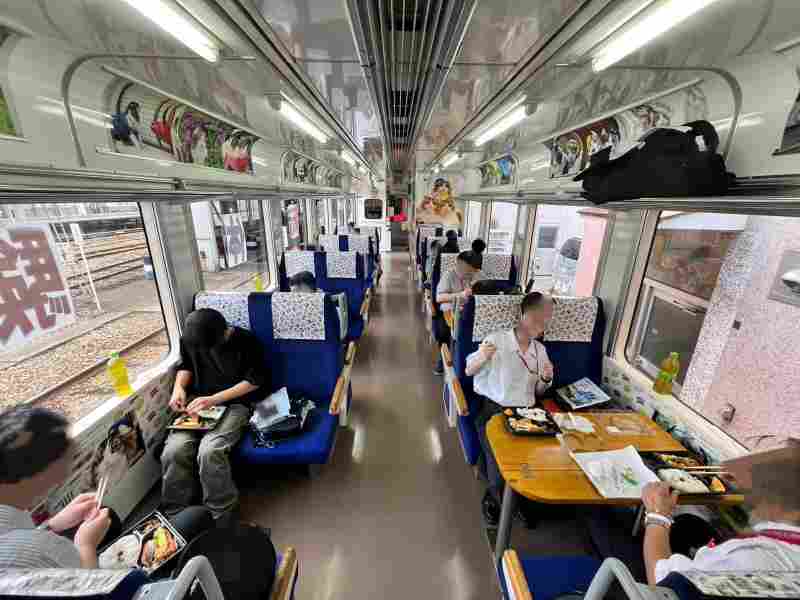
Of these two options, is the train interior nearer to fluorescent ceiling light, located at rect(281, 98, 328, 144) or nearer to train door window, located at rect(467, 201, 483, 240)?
fluorescent ceiling light, located at rect(281, 98, 328, 144)

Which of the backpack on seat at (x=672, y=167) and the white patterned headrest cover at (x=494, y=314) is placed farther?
the white patterned headrest cover at (x=494, y=314)

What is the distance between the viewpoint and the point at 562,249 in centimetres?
700

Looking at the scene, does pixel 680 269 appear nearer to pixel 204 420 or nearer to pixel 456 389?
pixel 456 389

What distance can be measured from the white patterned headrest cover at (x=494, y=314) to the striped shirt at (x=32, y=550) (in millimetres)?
2379

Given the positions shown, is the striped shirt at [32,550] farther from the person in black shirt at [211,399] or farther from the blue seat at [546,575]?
the blue seat at [546,575]

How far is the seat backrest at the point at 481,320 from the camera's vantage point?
2.54 m

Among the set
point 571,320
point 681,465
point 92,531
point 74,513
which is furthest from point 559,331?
point 74,513

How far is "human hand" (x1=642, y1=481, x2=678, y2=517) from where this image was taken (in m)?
1.35

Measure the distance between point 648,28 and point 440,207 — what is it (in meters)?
9.53

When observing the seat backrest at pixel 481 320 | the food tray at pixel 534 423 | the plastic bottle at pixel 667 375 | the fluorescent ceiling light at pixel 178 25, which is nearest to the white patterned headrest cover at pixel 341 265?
the seat backrest at pixel 481 320

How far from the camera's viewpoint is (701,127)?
1688mm

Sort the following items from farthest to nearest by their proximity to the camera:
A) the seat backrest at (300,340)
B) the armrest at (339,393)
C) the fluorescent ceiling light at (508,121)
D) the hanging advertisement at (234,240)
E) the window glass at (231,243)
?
1. the hanging advertisement at (234,240)
2. the window glass at (231,243)
3. the fluorescent ceiling light at (508,121)
4. the seat backrest at (300,340)
5. the armrest at (339,393)

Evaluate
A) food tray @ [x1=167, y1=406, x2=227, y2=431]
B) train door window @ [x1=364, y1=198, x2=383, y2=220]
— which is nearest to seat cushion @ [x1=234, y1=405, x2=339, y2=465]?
food tray @ [x1=167, y1=406, x2=227, y2=431]

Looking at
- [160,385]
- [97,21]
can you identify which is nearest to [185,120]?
[97,21]
